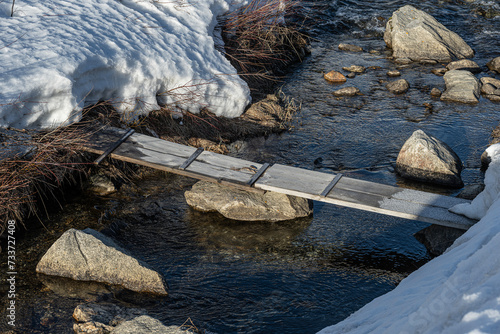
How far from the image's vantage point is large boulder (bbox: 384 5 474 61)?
443 inches

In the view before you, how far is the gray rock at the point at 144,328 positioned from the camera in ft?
13.0

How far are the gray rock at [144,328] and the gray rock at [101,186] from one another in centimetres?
286

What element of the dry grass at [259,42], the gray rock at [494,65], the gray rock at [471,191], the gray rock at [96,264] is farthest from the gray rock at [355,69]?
the gray rock at [96,264]

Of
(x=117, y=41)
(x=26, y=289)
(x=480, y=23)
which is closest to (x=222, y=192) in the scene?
(x=26, y=289)

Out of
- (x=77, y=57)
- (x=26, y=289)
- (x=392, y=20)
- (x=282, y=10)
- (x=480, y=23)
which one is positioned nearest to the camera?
(x=26, y=289)

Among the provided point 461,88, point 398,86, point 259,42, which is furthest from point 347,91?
point 461,88

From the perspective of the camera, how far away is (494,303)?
2189 mm

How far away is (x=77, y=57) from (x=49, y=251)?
2881mm

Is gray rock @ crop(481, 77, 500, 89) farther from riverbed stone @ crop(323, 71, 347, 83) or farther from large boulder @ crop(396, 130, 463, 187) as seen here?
large boulder @ crop(396, 130, 463, 187)

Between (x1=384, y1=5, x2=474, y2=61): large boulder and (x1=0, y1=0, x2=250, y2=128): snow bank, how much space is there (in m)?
4.61

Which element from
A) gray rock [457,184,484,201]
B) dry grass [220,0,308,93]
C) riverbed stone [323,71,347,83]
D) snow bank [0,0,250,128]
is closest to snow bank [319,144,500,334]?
gray rock [457,184,484,201]

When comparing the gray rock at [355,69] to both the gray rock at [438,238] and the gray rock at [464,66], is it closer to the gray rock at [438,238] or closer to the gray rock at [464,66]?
the gray rock at [464,66]

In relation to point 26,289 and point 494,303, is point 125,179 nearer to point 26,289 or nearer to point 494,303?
point 26,289

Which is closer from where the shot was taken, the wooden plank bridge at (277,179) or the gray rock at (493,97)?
the wooden plank bridge at (277,179)
